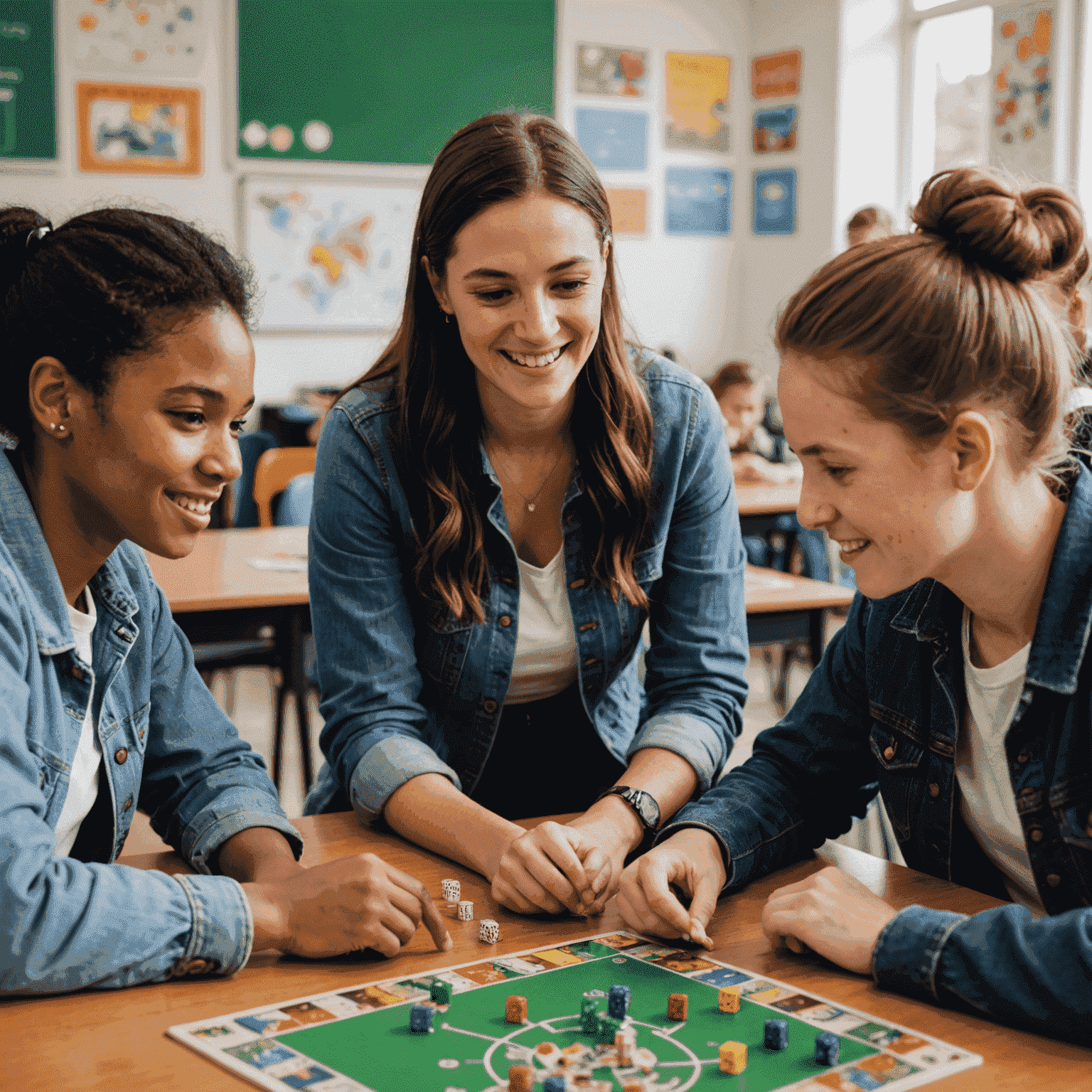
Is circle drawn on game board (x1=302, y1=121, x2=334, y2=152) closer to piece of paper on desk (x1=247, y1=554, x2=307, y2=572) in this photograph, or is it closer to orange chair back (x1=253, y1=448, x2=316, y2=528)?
orange chair back (x1=253, y1=448, x2=316, y2=528)

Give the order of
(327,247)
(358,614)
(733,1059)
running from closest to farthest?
1. (733,1059)
2. (358,614)
3. (327,247)

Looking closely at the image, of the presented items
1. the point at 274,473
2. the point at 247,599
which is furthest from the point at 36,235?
the point at 274,473

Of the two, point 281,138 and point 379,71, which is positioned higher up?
point 379,71

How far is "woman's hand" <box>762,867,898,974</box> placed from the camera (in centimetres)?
108

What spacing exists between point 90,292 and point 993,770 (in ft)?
3.01

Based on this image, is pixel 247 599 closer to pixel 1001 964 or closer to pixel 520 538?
pixel 520 538

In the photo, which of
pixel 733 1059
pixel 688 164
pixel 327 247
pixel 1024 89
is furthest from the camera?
pixel 688 164

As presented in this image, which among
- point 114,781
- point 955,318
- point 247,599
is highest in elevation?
point 955,318

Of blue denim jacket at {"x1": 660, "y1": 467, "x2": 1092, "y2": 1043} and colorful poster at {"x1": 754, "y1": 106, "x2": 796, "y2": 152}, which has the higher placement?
colorful poster at {"x1": 754, "y1": 106, "x2": 796, "y2": 152}

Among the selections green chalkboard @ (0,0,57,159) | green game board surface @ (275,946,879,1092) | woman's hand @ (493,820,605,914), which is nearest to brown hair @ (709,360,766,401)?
green chalkboard @ (0,0,57,159)

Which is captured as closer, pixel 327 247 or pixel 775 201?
pixel 327 247

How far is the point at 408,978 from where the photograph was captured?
3.49 ft

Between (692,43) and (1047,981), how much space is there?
280 inches

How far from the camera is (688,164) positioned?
7488 mm
